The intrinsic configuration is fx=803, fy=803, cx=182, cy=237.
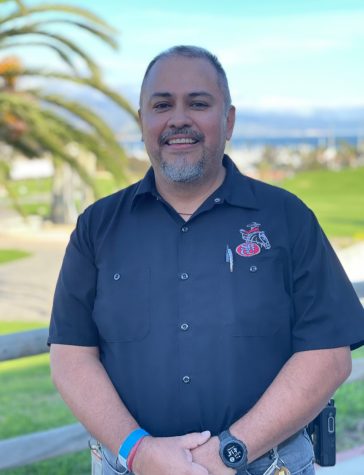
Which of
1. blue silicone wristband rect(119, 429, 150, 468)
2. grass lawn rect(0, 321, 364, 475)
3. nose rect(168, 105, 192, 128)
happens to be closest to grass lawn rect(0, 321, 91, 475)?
grass lawn rect(0, 321, 364, 475)

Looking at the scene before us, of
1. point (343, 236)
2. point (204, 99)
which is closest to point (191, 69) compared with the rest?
point (204, 99)

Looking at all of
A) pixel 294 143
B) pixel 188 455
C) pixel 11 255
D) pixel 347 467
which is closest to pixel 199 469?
pixel 188 455

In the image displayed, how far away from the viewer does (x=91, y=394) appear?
2.21 meters

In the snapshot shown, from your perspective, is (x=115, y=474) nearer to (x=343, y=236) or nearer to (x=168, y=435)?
(x=168, y=435)

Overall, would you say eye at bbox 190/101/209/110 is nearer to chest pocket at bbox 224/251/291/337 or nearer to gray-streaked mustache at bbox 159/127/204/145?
gray-streaked mustache at bbox 159/127/204/145

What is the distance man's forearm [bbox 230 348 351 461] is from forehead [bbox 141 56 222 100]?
2.58 feet

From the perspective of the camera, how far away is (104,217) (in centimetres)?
231

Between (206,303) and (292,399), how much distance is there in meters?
0.34

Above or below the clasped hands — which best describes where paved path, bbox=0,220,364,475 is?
below

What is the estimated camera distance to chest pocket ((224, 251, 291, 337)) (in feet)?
6.99

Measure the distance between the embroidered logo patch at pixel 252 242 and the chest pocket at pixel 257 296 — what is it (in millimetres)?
17

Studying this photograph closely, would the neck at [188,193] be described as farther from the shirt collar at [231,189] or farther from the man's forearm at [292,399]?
the man's forearm at [292,399]

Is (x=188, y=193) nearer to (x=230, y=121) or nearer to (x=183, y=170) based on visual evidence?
(x=183, y=170)

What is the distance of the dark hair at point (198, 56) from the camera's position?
2281 mm
